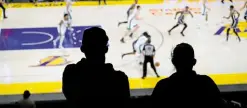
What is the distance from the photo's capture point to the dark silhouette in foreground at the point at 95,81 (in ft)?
9.65

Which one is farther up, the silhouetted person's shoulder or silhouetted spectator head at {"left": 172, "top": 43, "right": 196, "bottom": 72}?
silhouetted spectator head at {"left": 172, "top": 43, "right": 196, "bottom": 72}

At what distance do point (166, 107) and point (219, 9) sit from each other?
1663 centimetres

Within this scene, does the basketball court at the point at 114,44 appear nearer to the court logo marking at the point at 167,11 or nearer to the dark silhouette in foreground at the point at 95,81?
the court logo marking at the point at 167,11

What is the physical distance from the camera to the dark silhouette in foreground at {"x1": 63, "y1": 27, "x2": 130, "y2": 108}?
2.94 meters

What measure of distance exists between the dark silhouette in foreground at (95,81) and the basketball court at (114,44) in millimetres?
8119

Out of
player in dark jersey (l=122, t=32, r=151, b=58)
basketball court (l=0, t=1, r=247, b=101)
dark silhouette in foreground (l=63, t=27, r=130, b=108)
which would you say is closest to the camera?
dark silhouette in foreground (l=63, t=27, r=130, b=108)

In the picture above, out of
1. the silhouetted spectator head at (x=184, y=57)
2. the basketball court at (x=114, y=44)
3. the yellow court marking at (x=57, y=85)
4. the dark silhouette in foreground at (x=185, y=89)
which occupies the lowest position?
the yellow court marking at (x=57, y=85)

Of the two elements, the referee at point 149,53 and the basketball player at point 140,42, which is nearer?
the referee at point 149,53

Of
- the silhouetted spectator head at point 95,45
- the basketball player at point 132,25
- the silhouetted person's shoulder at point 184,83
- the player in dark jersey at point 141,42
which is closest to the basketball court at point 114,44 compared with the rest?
the basketball player at point 132,25

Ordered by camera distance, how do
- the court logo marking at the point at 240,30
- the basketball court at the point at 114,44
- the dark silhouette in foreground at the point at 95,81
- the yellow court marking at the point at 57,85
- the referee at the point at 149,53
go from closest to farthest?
the dark silhouette in foreground at the point at 95,81 → the yellow court marking at the point at 57,85 → the referee at the point at 149,53 → the basketball court at the point at 114,44 → the court logo marking at the point at 240,30

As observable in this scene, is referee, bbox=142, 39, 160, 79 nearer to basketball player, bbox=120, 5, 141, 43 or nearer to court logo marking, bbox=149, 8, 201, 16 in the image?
basketball player, bbox=120, 5, 141, 43

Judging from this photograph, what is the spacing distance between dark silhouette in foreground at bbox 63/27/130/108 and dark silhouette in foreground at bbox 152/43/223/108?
0.27 m

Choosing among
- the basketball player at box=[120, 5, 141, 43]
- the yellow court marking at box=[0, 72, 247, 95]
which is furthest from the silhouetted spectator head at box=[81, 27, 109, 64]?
the basketball player at box=[120, 5, 141, 43]

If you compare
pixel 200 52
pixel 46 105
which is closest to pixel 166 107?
pixel 46 105
